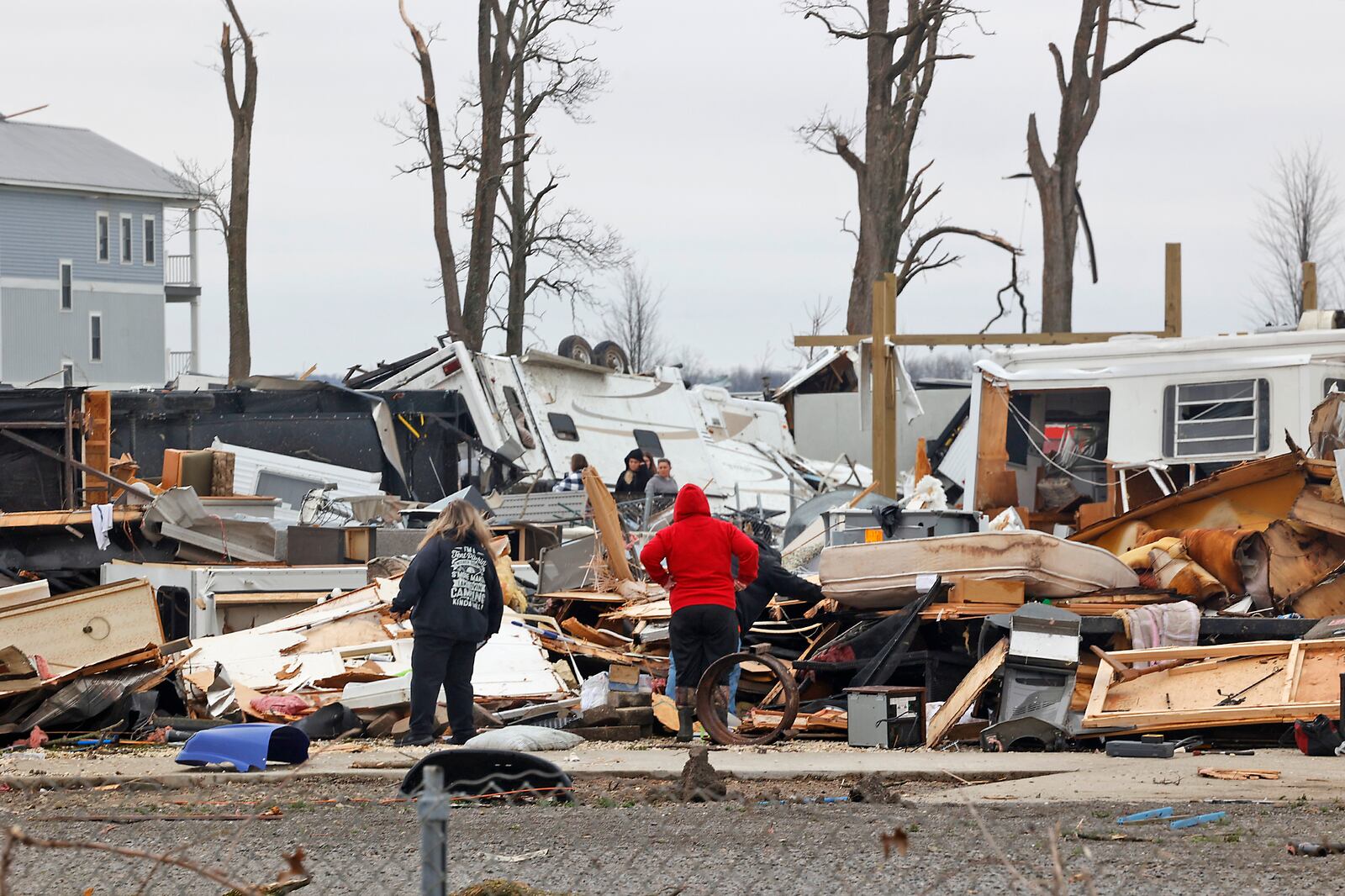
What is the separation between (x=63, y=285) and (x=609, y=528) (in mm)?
39052

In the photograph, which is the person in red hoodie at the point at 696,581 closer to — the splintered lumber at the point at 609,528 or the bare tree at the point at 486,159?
the splintered lumber at the point at 609,528

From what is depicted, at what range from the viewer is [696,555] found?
10.1m

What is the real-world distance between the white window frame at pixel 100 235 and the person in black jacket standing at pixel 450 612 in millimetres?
43034

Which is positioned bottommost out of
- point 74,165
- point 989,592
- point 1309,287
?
point 989,592

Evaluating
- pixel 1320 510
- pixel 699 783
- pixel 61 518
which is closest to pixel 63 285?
pixel 61 518

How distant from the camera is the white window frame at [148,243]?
50.0m

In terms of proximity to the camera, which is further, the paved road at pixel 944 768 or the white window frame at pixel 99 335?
the white window frame at pixel 99 335

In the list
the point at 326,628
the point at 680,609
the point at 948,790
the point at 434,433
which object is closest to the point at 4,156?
the point at 434,433

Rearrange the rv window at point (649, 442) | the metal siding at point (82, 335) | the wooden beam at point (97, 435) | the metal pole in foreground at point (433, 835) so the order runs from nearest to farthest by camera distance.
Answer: the metal pole in foreground at point (433, 835)
the wooden beam at point (97, 435)
the rv window at point (649, 442)
the metal siding at point (82, 335)

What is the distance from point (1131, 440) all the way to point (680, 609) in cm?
622

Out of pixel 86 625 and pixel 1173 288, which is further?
pixel 1173 288

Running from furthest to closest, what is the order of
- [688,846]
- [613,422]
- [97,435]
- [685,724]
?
[613,422] < [97,435] < [685,724] < [688,846]

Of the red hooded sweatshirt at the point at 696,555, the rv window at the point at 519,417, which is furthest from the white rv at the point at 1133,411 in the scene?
the rv window at the point at 519,417

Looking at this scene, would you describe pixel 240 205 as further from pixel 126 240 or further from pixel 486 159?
pixel 126 240
